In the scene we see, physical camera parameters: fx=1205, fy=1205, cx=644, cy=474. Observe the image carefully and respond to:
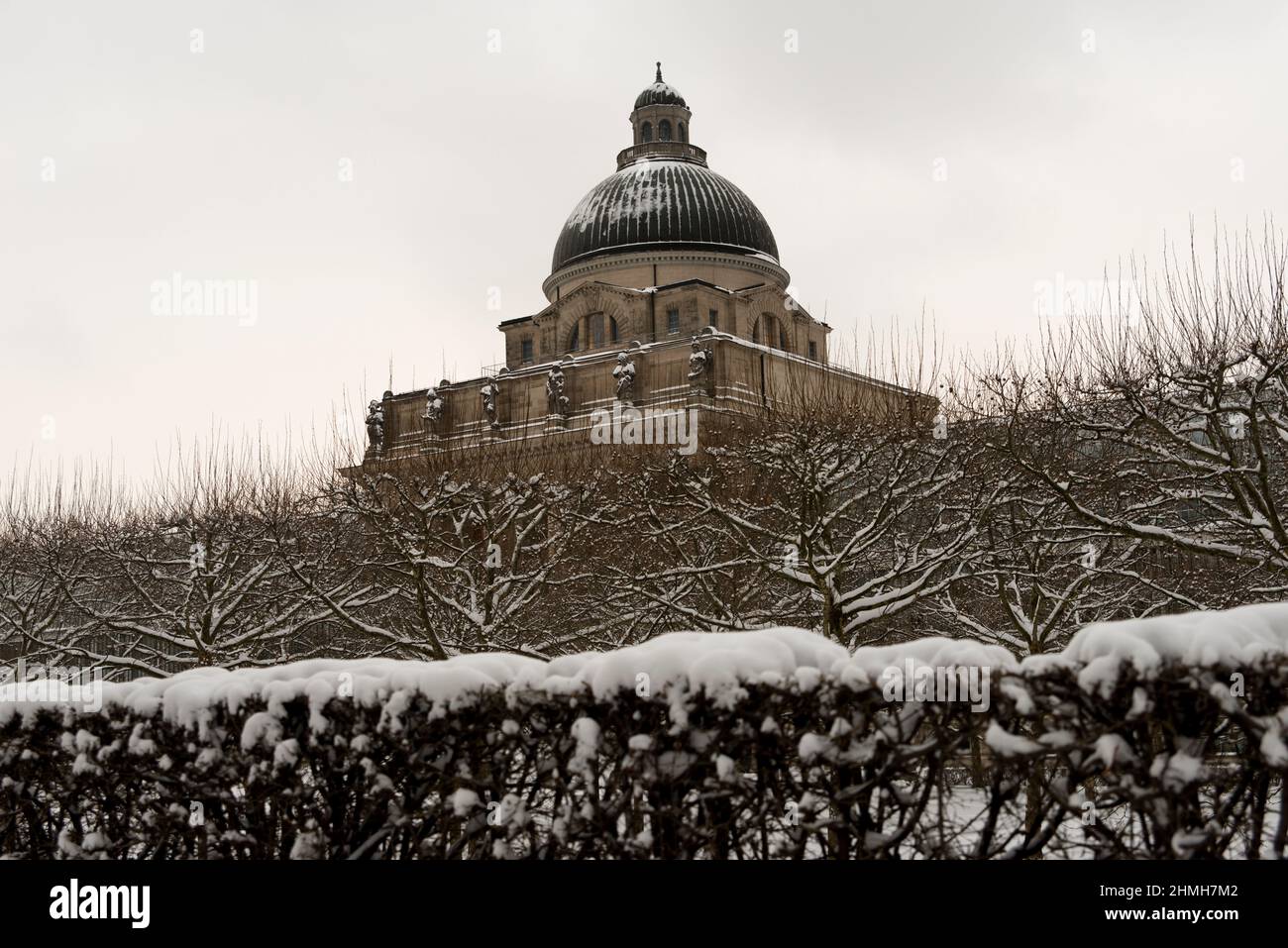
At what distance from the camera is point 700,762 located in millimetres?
5629

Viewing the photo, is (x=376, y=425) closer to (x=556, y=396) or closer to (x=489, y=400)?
(x=489, y=400)

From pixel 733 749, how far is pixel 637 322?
154ft

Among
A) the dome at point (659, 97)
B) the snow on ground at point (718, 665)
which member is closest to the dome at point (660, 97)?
the dome at point (659, 97)

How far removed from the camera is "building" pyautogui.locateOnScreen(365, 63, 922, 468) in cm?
4584

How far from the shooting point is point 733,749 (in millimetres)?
5621

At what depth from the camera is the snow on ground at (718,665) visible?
17.0ft

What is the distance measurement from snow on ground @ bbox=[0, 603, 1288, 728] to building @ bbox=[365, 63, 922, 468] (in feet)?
122

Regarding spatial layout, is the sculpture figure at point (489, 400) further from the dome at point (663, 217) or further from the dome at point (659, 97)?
the dome at point (659, 97)

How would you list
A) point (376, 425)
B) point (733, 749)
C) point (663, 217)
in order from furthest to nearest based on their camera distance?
point (663, 217)
point (376, 425)
point (733, 749)

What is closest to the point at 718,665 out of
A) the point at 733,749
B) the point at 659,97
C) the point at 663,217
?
the point at 733,749
